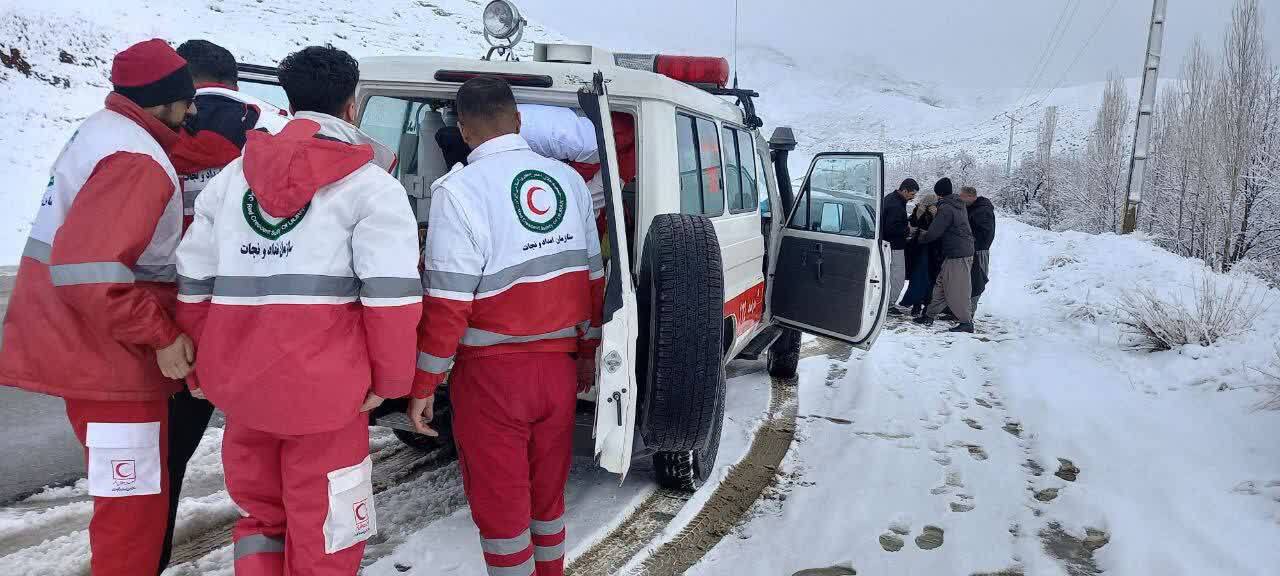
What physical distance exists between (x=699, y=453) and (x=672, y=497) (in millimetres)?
289

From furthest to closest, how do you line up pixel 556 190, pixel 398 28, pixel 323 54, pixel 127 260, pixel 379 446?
pixel 398 28 → pixel 379 446 → pixel 556 190 → pixel 323 54 → pixel 127 260

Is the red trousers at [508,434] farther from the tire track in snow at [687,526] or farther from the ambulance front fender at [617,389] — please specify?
the tire track in snow at [687,526]

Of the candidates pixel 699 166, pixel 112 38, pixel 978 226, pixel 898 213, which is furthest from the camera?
pixel 112 38

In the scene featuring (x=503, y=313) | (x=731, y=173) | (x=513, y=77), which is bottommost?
(x=503, y=313)

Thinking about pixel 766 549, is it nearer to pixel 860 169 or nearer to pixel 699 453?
pixel 699 453

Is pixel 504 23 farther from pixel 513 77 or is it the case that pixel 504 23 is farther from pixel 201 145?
pixel 201 145

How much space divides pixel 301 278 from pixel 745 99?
3325 millimetres

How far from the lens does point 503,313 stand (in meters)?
2.30

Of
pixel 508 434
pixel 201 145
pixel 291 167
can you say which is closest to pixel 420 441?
pixel 508 434

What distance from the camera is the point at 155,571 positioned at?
7.30 ft

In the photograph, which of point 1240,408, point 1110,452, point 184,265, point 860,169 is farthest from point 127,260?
point 1240,408

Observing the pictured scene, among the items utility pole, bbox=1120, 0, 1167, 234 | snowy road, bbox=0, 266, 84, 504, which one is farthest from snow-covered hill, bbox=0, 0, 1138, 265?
utility pole, bbox=1120, 0, 1167, 234

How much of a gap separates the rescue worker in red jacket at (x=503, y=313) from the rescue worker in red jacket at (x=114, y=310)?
75cm

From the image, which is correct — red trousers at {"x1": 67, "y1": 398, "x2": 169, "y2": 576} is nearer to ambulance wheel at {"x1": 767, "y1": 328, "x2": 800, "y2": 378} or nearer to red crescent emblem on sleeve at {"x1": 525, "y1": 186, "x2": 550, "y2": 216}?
red crescent emblem on sleeve at {"x1": 525, "y1": 186, "x2": 550, "y2": 216}
